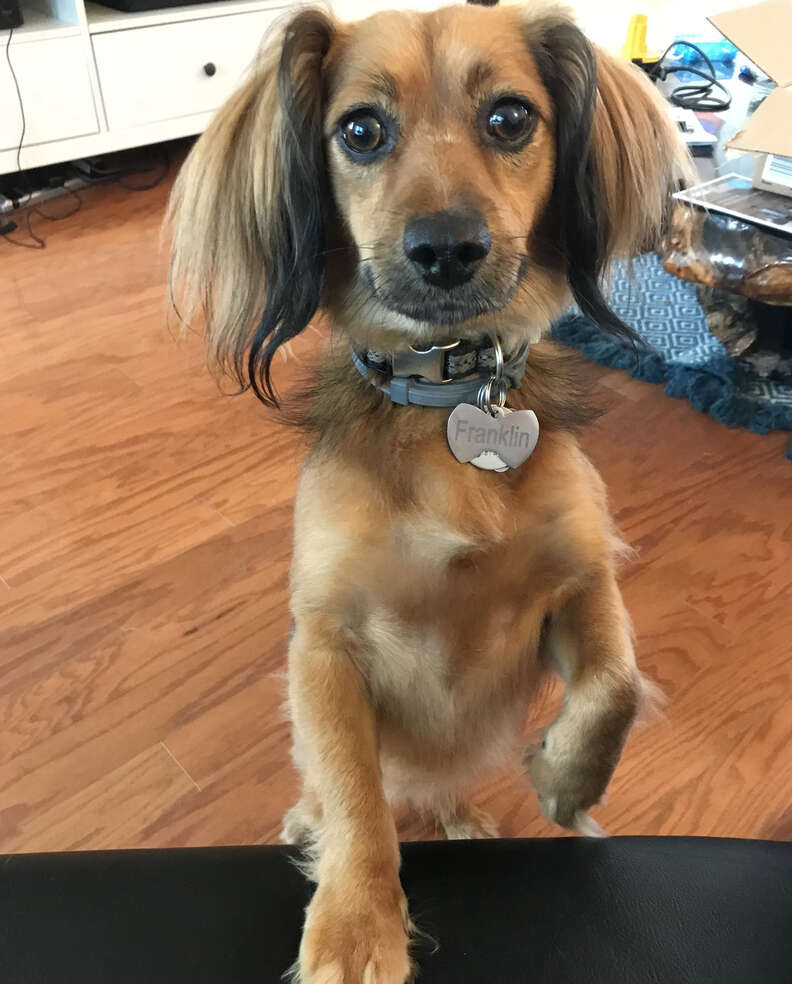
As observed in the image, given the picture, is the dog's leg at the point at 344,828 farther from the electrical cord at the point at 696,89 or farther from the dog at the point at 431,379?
the electrical cord at the point at 696,89

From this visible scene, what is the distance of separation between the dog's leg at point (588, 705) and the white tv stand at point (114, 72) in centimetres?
285

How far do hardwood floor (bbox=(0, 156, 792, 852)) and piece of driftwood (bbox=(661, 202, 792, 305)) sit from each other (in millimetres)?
351

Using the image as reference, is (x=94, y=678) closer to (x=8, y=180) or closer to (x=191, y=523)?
(x=191, y=523)

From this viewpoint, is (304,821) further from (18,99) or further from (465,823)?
(18,99)

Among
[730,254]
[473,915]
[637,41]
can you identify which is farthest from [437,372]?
[637,41]

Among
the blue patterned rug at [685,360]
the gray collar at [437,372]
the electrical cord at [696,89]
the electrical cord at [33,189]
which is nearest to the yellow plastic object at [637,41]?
the electrical cord at [696,89]

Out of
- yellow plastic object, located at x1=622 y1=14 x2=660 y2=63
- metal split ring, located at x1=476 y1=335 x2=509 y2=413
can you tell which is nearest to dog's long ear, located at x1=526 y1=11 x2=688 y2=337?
metal split ring, located at x1=476 y1=335 x2=509 y2=413

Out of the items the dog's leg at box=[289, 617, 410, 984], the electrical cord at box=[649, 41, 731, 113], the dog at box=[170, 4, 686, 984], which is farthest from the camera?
the electrical cord at box=[649, 41, 731, 113]

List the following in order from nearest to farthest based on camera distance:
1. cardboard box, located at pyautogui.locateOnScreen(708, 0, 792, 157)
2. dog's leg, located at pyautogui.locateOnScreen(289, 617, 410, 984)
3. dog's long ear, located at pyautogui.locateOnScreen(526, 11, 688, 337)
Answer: dog's leg, located at pyautogui.locateOnScreen(289, 617, 410, 984) < dog's long ear, located at pyautogui.locateOnScreen(526, 11, 688, 337) < cardboard box, located at pyautogui.locateOnScreen(708, 0, 792, 157)

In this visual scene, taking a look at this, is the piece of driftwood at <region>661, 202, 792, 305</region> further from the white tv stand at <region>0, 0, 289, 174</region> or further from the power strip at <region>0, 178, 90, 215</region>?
the power strip at <region>0, 178, 90, 215</region>

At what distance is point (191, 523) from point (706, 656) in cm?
107

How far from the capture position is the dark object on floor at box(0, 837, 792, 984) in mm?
658

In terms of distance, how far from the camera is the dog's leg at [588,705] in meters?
0.93

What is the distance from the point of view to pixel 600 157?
3.61ft
